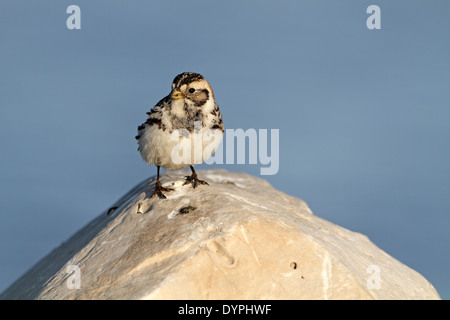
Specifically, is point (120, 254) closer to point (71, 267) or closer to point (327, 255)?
point (71, 267)

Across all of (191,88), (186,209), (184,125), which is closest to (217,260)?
(186,209)

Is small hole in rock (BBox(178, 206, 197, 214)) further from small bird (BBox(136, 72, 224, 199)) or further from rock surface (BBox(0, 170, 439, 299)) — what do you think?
small bird (BBox(136, 72, 224, 199))

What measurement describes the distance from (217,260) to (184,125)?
3465 mm

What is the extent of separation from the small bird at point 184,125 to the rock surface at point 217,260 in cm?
87

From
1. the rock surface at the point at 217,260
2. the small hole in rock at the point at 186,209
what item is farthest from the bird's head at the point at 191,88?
the small hole in rock at the point at 186,209

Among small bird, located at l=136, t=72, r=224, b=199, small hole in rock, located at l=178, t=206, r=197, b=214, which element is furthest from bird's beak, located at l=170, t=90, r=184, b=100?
small hole in rock, located at l=178, t=206, r=197, b=214

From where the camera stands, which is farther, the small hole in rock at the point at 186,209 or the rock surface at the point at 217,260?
the small hole in rock at the point at 186,209

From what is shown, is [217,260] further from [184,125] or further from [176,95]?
[176,95]

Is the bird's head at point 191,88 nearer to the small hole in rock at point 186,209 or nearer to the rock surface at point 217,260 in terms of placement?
the rock surface at point 217,260

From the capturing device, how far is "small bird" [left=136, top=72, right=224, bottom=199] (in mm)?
12156

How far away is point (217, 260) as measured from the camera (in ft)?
32.1

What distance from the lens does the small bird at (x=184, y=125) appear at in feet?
39.9
